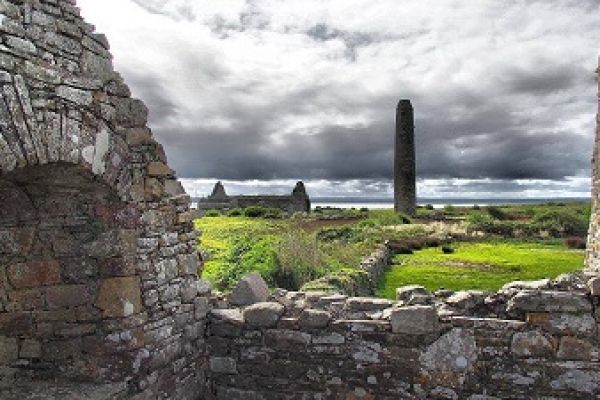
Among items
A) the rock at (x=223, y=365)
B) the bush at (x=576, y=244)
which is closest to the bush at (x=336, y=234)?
the bush at (x=576, y=244)

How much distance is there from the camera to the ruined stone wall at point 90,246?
4508 millimetres

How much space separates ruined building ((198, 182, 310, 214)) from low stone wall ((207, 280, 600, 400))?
104 feet

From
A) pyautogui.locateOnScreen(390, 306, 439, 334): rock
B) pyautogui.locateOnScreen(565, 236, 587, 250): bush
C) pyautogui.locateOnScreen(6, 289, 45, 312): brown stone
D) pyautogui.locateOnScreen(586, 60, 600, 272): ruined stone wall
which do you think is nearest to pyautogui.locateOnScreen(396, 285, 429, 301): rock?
pyautogui.locateOnScreen(390, 306, 439, 334): rock

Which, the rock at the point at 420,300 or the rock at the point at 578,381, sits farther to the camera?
the rock at the point at 420,300

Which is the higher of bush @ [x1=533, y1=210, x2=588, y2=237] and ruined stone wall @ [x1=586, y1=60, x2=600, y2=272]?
ruined stone wall @ [x1=586, y1=60, x2=600, y2=272]

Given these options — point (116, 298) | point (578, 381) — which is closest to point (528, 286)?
point (578, 381)

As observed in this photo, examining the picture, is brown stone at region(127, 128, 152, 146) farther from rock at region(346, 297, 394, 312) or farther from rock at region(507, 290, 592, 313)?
rock at region(507, 290, 592, 313)

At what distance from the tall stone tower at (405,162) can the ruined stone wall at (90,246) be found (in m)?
29.3

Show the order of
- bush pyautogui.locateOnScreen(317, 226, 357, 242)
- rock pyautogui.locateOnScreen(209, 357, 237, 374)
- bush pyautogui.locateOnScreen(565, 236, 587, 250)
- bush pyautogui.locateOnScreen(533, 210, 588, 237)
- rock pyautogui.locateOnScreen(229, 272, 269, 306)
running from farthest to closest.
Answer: bush pyautogui.locateOnScreen(533, 210, 588, 237), bush pyautogui.locateOnScreen(317, 226, 357, 242), bush pyautogui.locateOnScreen(565, 236, 587, 250), rock pyautogui.locateOnScreen(229, 272, 269, 306), rock pyautogui.locateOnScreen(209, 357, 237, 374)

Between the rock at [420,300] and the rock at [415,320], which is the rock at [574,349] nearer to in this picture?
the rock at [415,320]

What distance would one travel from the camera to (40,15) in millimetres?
4086

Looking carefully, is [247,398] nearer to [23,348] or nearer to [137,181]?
[23,348]

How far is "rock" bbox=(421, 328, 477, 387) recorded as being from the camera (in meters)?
5.04

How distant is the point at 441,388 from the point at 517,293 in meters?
1.24
